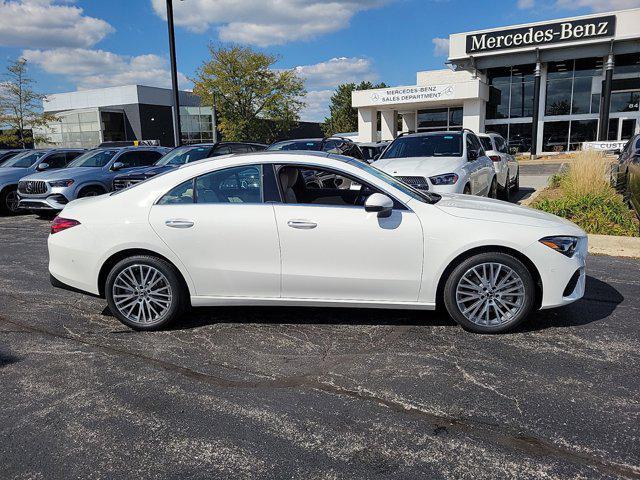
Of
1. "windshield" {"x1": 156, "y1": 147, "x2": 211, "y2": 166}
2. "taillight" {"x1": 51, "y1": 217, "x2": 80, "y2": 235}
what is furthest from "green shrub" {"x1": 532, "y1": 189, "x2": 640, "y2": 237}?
"taillight" {"x1": 51, "y1": 217, "x2": 80, "y2": 235}

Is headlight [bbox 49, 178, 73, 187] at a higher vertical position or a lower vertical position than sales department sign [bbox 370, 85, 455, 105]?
lower

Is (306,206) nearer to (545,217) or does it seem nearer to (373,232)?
(373,232)

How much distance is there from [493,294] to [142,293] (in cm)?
319

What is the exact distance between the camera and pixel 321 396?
3484 mm

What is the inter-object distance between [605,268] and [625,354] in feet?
10.1

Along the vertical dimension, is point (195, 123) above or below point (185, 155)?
above

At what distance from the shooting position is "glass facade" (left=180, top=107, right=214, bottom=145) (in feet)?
205

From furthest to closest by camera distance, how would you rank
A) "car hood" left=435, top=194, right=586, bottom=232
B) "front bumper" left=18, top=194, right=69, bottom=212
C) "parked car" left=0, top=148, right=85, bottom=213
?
1. "parked car" left=0, top=148, right=85, bottom=213
2. "front bumper" left=18, top=194, right=69, bottom=212
3. "car hood" left=435, top=194, right=586, bottom=232

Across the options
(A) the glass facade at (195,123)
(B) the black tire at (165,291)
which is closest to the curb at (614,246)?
(B) the black tire at (165,291)

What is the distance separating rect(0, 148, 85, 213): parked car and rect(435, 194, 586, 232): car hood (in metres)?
12.6

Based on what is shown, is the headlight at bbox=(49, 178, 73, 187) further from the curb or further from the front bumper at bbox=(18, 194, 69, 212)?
the curb

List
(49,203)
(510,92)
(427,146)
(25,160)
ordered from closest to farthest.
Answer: (427,146) → (49,203) → (25,160) → (510,92)

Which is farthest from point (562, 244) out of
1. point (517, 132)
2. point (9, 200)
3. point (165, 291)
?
point (517, 132)

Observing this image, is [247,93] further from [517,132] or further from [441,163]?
[441,163]
